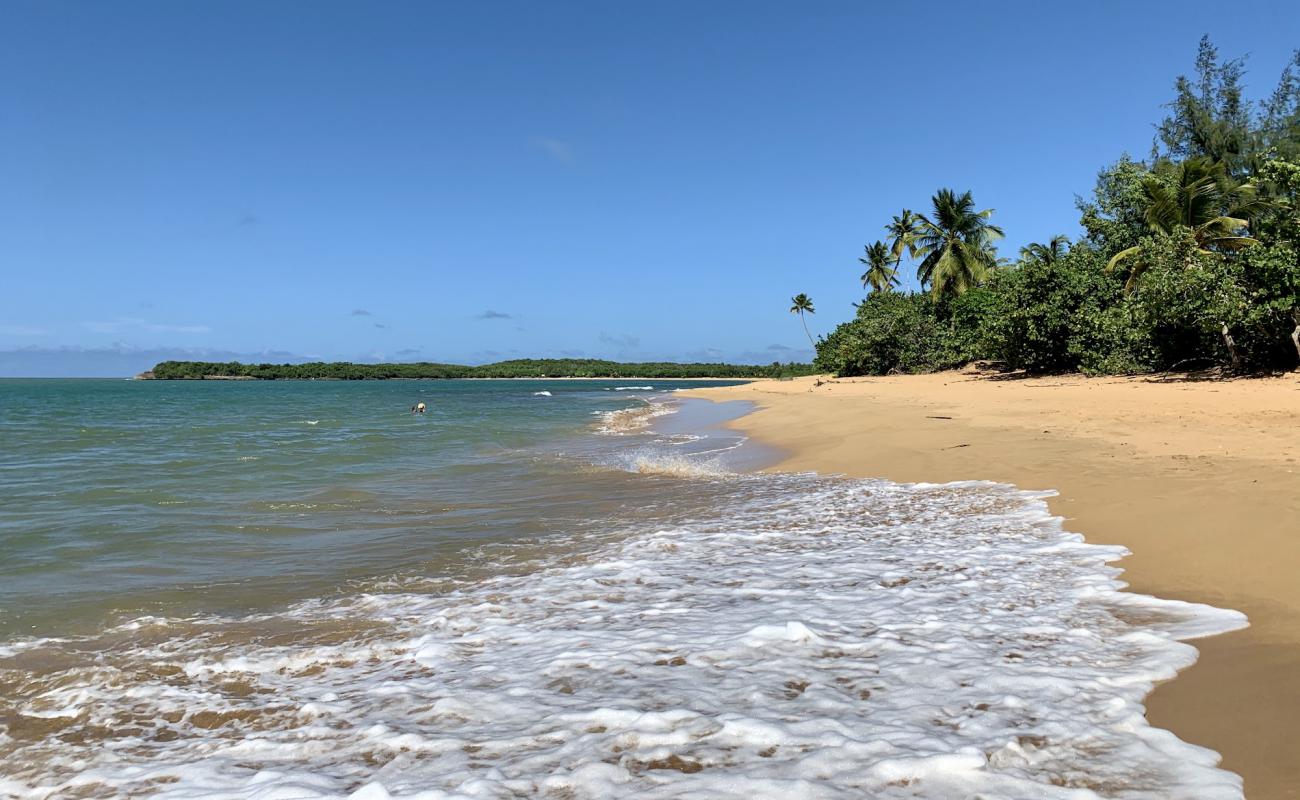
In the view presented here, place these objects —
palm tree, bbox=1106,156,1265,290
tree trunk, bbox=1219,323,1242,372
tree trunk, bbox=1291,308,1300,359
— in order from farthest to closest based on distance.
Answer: palm tree, bbox=1106,156,1265,290 → tree trunk, bbox=1219,323,1242,372 → tree trunk, bbox=1291,308,1300,359

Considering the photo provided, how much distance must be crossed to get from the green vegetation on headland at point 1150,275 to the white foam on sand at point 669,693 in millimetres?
19819

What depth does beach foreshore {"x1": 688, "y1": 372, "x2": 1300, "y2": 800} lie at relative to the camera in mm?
2965

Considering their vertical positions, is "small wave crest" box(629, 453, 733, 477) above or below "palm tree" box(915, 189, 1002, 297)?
below

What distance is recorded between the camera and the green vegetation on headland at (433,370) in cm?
15512

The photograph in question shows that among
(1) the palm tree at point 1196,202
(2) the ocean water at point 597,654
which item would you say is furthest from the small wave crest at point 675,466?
(1) the palm tree at point 1196,202

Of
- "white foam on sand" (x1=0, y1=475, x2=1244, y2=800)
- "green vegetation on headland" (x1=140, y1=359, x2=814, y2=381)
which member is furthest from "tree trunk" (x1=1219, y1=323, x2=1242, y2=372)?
"green vegetation on headland" (x1=140, y1=359, x2=814, y2=381)

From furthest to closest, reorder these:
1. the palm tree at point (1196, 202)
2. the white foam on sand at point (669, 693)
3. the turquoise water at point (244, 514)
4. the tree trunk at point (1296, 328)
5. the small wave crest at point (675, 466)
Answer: the palm tree at point (1196, 202), the tree trunk at point (1296, 328), the small wave crest at point (675, 466), the turquoise water at point (244, 514), the white foam on sand at point (669, 693)

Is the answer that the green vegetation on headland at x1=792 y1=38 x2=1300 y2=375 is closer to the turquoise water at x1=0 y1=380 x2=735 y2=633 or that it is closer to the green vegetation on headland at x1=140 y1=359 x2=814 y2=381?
the turquoise water at x1=0 y1=380 x2=735 y2=633

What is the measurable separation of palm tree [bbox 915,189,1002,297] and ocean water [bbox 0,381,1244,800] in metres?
Answer: 42.5

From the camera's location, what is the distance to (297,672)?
3.87 meters

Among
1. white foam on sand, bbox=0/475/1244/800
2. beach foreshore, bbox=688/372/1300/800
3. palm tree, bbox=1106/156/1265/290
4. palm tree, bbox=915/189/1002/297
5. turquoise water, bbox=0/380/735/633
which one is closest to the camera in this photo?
white foam on sand, bbox=0/475/1244/800

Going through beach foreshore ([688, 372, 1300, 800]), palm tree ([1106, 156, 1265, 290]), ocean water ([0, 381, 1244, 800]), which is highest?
palm tree ([1106, 156, 1265, 290])

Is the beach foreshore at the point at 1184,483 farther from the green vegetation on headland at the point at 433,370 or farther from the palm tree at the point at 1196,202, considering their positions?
the green vegetation on headland at the point at 433,370

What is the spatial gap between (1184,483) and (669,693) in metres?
6.64
